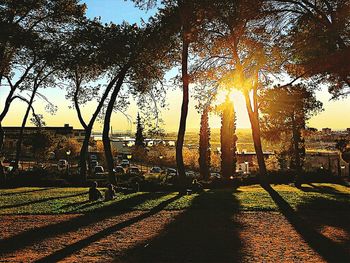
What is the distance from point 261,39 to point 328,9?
4446 mm

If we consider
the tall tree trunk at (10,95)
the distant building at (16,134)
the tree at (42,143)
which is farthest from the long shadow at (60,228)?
the distant building at (16,134)

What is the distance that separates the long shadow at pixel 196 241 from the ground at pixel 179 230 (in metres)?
0.02

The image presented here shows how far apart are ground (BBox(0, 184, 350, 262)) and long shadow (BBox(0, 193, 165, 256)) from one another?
25 millimetres

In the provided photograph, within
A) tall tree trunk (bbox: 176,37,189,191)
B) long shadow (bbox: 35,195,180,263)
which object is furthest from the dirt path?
tall tree trunk (bbox: 176,37,189,191)

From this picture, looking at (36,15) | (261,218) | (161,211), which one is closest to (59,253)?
(161,211)

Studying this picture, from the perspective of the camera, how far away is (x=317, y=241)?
30.3ft

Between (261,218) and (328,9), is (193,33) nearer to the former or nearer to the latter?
(328,9)

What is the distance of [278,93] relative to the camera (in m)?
19.8

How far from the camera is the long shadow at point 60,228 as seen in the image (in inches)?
367

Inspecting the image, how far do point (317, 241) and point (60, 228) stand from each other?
23.9ft

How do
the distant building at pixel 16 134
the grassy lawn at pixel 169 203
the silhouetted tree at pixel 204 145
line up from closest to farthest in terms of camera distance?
1. the grassy lawn at pixel 169 203
2. the silhouetted tree at pixel 204 145
3. the distant building at pixel 16 134

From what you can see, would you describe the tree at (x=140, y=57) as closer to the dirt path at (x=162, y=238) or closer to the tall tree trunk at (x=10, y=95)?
the tall tree trunk at (x=10, y=95)

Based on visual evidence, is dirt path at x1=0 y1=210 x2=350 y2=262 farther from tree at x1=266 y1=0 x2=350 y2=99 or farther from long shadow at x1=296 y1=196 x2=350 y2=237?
tree at x1=266 y1=0 x2=350 y2=99

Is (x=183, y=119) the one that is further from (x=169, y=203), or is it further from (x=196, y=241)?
(x=196, y=241)
